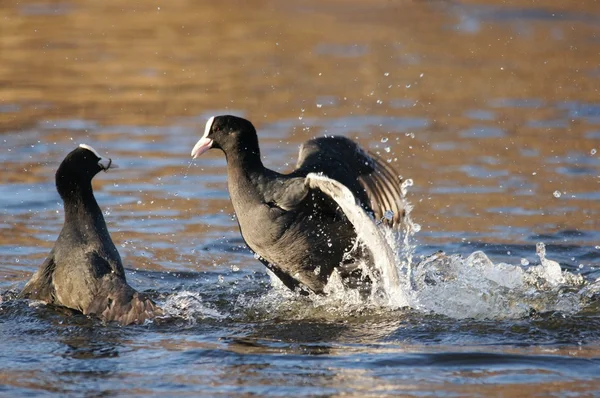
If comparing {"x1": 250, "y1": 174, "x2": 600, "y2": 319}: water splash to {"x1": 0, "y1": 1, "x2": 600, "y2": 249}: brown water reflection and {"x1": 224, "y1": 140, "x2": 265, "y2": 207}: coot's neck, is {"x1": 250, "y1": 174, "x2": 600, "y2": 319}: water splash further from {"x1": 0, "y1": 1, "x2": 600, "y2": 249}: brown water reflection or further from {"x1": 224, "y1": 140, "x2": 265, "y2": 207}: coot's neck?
{"x1": 0, "y1": 1, "x2": 600, "y2": 249}: brown water reflection

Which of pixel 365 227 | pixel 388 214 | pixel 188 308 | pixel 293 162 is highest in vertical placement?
pixel 293 162

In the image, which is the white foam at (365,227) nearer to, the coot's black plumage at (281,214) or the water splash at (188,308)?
the coot's black plumage at (281,214)

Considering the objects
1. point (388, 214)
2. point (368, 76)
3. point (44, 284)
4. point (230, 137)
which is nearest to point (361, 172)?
point (388, 214)

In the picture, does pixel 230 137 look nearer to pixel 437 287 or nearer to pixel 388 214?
pixel 388 214

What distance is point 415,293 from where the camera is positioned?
5664 mm

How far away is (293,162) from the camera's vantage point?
8539mm

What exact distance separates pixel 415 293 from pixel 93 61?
747 cm

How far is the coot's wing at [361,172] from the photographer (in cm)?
609

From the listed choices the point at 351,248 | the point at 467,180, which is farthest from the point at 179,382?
the point at 467,180

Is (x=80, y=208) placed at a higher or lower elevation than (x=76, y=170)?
lower

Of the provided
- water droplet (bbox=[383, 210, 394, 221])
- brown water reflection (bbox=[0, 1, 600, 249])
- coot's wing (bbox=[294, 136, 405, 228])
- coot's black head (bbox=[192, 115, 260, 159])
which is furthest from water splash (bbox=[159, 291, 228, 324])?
brown water reflection (bbox=[0, 1, 600, 249])

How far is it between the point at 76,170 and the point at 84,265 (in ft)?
1.70

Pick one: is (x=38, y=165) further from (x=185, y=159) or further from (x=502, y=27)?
(x=502, y=27)

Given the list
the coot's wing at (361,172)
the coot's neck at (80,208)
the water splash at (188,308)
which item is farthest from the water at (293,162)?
the coot's neck at (80,208)
